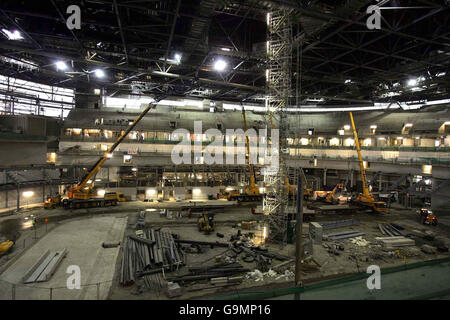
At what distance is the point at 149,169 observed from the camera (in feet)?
104

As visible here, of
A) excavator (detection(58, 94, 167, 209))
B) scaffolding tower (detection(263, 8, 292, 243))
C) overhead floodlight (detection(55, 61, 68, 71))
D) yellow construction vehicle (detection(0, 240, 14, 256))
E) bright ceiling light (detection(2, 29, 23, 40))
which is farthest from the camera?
overhead floodlight (detection(55, 61, 68, 71))

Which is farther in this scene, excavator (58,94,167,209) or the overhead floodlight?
the overhead floodlight

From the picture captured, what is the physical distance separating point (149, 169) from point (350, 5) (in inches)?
1053

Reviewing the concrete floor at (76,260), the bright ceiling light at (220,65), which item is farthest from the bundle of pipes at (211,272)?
the bright ceiling light at (220,65)

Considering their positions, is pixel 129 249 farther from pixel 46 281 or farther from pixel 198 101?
pixel 198 101

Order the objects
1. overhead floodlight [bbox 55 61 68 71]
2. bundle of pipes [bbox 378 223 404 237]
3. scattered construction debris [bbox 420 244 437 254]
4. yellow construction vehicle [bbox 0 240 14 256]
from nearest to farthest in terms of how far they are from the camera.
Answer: yellow construction vehicle [bbox 0 240 14 256] < scattered construction debris [bbox 420 244 437 254] < bundle of pipes [bbox 378 223 404 237] < overhead floodlight [bbox 55 61 68 71]

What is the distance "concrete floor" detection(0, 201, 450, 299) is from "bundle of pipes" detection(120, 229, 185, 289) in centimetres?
46

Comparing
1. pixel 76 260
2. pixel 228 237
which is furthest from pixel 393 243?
pixel 76 260

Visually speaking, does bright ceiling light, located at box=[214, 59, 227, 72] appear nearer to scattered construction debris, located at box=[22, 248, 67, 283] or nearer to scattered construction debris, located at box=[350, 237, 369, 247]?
scattered construction debris, located at box=[350, 237, 369, 247]

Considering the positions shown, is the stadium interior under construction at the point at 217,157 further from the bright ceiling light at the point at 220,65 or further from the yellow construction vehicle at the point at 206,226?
the bright ceiling light at the point at 220,65

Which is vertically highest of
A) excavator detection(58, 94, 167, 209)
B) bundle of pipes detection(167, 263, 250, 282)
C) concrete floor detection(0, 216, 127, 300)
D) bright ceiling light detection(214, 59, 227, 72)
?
bright ceiling light detection(214, 59, 227, 72)

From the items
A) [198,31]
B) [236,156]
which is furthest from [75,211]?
[236,156]

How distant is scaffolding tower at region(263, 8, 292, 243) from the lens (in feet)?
55.6

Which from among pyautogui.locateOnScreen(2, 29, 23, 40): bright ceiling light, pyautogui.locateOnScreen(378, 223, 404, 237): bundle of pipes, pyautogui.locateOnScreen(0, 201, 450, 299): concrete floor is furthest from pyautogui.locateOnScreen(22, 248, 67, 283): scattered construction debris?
pyautogui.locateOnScreen(378, 223, 404, 237): bundle of pipes
